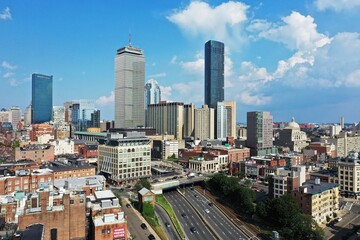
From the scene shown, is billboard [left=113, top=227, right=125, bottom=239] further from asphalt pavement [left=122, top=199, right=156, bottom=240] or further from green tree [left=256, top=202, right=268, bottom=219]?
green tree [left=256, top=202, right=268, bottom=219]

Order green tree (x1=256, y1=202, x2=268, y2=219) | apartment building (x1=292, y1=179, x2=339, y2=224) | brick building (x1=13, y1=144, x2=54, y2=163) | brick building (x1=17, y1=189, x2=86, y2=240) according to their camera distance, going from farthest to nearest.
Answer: brick building (x1=13, y1=144, x2=54, y2=163) → apartment building (x1=292, y1=179, x2=339, y2=224) → green tree (x1=256, y1=202, x2=268, y2=219) → brick building (x1=17, y1=189, x2=86, y2=240)

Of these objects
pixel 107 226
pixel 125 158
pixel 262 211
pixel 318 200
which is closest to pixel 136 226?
pixel 107 226

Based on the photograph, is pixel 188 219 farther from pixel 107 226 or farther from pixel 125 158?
pixel 125 158

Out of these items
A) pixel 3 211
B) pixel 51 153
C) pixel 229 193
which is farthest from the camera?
pixel 51 153

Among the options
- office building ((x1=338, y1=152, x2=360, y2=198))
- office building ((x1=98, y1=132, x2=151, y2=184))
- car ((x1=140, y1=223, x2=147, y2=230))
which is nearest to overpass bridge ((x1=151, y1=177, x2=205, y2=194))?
office building ((x1=98, y1=132, x2=151, y2=184))

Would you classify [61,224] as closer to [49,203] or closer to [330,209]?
[49,203]

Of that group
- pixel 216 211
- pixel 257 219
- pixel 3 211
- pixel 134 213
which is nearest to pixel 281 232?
pixel 257 219

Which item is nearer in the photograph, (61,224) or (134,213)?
(61,224)
